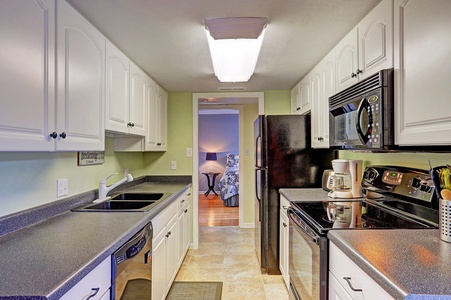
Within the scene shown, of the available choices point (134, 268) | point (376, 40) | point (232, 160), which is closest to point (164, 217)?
point (134, 268)

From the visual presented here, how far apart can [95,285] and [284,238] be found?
69.9 inches

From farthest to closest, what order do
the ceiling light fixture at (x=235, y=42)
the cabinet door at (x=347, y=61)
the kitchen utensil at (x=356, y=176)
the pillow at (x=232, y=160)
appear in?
the pillow at (x=232, y=160), the kitchen utensil at (x=356, y=176), the cabinet door at (x=347, y=61), the ceiling light fixture at (x=235, y=42)

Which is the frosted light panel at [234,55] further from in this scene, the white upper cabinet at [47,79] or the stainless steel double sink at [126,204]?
the stainless steel double sink at [126,204]

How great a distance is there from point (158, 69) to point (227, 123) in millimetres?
5377

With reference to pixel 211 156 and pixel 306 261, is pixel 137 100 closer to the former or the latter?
pixel 306 261

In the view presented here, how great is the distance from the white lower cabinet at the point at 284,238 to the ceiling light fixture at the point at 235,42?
123 centimetres

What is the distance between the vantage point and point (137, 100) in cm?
247

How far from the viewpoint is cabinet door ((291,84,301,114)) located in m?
3.21

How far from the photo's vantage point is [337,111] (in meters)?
1.97

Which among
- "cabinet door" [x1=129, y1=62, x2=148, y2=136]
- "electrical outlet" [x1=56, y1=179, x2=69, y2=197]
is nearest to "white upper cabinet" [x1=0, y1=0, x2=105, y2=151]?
"electrical outlet" [x1=56, y1=179, x2=69, y2=197]

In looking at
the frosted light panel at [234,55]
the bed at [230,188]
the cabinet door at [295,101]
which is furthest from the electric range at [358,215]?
the bed at [230,188]

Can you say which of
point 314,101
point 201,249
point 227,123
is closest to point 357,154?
point 314,101

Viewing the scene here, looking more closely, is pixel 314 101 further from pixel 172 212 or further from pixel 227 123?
pixel 227 123

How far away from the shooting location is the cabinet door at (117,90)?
186cm
